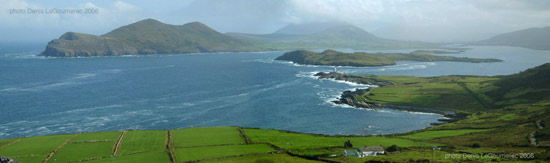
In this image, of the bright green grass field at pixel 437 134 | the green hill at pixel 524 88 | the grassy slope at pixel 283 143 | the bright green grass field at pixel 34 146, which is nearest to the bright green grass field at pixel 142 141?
the grassy slope at pixel 283 143

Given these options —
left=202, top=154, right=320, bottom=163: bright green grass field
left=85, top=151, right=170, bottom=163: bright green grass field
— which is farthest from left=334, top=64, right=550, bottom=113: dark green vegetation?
left=85, top=151, right=170, bottom=163: bright green grass field

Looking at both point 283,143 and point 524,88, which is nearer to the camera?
point 283,143

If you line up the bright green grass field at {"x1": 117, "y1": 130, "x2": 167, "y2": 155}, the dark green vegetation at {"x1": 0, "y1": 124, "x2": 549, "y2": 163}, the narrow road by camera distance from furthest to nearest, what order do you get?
the bright green grass field at {"x1": 117, "y1": 130, "x2": 167, "y2": 155}, the narrow road, the dark green vegetation at {"x1": 0, "y1": 124, "x2": 549, "y2": 163}

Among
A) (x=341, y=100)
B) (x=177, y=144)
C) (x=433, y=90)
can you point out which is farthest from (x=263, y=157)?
(x=433, y=90)

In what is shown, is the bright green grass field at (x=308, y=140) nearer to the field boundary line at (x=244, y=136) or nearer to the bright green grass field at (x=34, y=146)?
the field boundary line at (x=244, y=136)

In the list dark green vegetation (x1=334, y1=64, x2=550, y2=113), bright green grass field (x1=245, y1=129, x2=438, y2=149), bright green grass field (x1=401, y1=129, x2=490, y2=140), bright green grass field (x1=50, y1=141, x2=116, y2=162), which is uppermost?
dark green vegetation (x1=334, y1=64, x2=550, y2=113)

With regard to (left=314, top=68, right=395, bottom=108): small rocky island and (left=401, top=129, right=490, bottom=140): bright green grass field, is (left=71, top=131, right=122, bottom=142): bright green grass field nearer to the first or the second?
(left=401, top=129, right=490, bottom=140): bright green grass field

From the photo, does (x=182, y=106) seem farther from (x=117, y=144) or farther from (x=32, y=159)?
(x=32, y=159)

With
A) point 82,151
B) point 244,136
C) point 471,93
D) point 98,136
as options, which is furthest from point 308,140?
point 471,93
